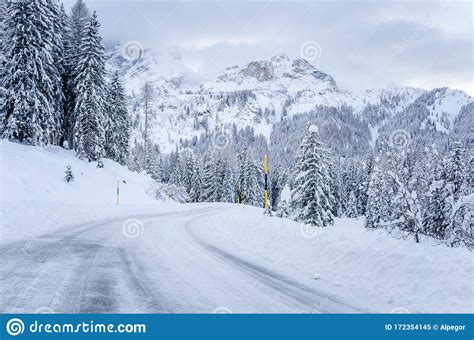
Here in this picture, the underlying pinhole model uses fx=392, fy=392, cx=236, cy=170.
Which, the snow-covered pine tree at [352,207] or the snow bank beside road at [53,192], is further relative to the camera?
the snow-covered pine tree at [352,207]

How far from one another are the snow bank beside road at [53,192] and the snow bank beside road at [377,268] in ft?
25.8

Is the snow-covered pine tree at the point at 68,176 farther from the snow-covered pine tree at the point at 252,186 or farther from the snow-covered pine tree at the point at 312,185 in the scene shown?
the snow-covered pine tree at the point at 252,186

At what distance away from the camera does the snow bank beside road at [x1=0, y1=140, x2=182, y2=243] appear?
1469 cm

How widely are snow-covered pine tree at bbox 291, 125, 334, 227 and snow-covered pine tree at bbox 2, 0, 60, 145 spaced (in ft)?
71.1

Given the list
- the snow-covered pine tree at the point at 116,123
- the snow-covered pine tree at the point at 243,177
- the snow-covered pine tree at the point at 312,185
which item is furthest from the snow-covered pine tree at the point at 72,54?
the snow-covered pine tree at the point at 243,177

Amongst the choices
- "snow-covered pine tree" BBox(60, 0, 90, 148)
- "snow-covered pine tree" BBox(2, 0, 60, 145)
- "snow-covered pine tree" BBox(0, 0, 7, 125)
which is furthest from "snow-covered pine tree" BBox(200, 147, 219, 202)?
"snow-covered pine tree" BBox(0, 0, 7, 125)

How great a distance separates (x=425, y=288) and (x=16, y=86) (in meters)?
33.9

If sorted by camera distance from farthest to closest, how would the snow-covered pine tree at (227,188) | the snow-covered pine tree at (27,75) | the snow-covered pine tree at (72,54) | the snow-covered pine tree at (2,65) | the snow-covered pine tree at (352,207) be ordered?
the snow-covered pine tree at (352,207)
the snow-covered pine tree at (227,188)
the snow-covered pine tree at (72,54)
the snow-covered pine tree at (27,75)
the snow-covered pine tree at (2,65)

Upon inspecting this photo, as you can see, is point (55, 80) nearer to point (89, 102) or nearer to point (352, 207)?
point (89, 102)

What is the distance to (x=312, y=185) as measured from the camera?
30172 millimetres

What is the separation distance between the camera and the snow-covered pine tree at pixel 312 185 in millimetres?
29828

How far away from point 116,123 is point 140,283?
4515cm

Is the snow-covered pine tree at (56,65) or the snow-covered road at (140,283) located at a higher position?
the snow-covered pine tree at (56,65)
